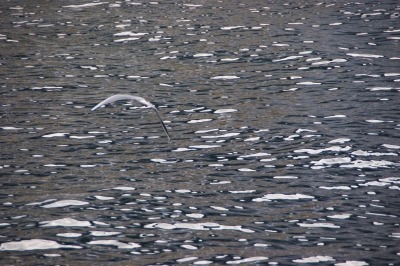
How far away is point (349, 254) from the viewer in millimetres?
11703

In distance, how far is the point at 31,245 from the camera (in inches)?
479

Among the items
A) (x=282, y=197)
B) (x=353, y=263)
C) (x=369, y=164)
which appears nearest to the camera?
(x=353, y=263)

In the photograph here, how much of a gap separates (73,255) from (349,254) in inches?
178

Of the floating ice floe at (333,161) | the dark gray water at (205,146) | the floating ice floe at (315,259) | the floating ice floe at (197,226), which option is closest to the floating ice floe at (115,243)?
the dark gray water at (205,146)

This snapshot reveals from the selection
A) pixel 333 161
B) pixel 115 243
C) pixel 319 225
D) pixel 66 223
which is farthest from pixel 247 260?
pixel 333 161

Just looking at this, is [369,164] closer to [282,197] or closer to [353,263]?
[282,197]

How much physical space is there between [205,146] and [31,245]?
21.0ft

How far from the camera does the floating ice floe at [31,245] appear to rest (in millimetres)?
12062

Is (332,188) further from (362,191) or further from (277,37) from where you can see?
(277,37)

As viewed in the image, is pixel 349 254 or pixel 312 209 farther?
pixel 312 209

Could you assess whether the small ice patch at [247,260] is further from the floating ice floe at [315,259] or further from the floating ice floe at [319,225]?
the floating ice floe at [319,225]

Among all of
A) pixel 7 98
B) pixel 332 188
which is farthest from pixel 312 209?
pixel 7 98

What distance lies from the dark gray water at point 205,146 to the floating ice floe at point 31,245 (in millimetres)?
48

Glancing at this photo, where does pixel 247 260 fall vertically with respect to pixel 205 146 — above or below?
above
